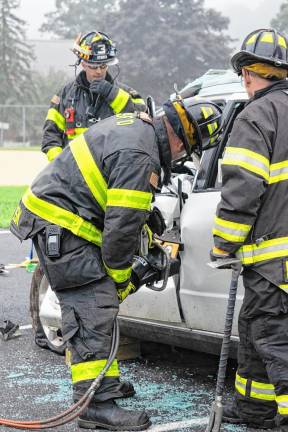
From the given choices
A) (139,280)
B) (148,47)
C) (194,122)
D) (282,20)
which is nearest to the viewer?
(194,122)

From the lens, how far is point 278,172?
3.24m

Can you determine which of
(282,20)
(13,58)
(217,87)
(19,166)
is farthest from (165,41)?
(217,87)

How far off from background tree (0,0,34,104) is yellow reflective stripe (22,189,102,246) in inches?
1693

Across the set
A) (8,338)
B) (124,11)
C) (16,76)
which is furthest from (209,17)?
(8,338)

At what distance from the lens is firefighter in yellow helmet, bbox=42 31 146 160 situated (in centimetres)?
552

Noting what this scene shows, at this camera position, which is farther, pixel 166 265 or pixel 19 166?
pixel 19 166

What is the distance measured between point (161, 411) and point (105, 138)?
59.2 inches

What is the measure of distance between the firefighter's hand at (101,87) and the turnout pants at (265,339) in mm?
2468

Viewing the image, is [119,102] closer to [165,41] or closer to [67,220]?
[67,220]

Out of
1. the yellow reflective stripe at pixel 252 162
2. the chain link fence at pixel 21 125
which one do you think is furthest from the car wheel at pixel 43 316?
the chain link fence at pixel 21 125

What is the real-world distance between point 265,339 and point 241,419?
0.63 m

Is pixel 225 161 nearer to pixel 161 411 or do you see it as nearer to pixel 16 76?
pixel 161 411

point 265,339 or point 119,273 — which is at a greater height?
point 119,273

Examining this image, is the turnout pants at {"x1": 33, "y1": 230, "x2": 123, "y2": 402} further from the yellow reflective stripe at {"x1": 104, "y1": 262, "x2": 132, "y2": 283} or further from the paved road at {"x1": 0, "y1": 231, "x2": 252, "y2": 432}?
the paved road at {"x1": 0, "y1": 231, "x2": 252, "y2": 432}
